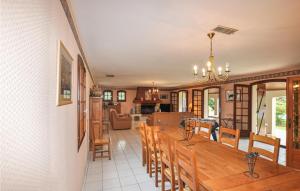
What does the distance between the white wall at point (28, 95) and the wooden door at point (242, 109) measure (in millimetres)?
6721

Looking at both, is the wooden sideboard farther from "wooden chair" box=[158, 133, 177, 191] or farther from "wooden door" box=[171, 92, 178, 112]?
"wooden door" box=[171, 92, 178, 112]

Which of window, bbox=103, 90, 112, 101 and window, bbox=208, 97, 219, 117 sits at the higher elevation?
window, bbox=103, 90, 112, 101

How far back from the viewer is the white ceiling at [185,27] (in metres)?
1.74

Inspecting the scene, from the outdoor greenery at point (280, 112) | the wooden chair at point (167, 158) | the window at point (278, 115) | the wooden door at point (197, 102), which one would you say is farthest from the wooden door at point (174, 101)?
the wooden chair at point (167, 158)

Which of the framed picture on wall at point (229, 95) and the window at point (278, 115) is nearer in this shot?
the framed picture on wall at point (229, 95)

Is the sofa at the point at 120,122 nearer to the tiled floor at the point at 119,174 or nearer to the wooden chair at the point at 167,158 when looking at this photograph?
the tiled floor at the point at 119,174

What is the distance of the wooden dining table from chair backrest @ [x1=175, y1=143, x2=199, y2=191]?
7 centimetres

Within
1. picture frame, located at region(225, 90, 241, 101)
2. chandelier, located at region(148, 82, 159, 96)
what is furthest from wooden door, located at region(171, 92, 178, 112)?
picture frame, located at region(225, 90, 241, 101)

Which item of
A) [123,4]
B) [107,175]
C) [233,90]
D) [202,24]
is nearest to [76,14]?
[123,4]

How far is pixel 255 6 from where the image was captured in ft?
5.71

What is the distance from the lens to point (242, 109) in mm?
6750

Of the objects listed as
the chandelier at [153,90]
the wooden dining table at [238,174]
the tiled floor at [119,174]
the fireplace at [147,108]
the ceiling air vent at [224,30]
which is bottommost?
the tiled floor at [119,174]

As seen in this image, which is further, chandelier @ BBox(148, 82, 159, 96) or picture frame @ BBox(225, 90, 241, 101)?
chandelier @ BBox(148, 82, 159, 96)

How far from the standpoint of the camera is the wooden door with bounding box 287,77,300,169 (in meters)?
4.05
